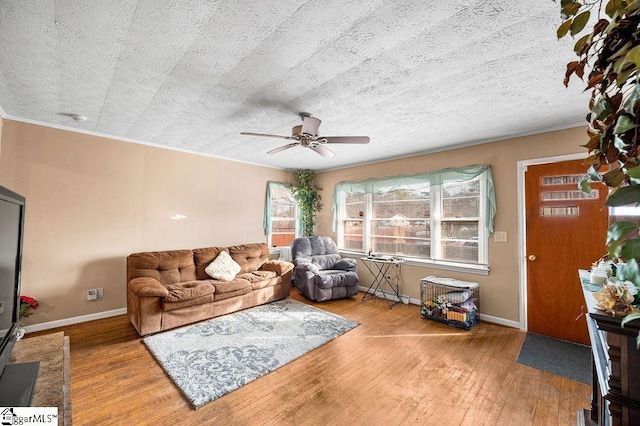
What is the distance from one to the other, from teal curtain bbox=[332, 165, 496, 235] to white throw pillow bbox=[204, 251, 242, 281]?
229 cm

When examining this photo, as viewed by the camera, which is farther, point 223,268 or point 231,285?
point 223,268

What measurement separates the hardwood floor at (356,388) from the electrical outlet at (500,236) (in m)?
1.20

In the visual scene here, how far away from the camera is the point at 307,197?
5.89m

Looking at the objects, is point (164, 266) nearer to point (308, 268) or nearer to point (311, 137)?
point (308, 268)

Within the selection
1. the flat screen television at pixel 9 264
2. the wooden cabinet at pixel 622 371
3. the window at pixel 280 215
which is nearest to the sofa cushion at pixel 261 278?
the window at pixel 280 215

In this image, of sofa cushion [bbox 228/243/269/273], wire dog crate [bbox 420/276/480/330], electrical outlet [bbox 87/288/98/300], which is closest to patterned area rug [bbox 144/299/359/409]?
sofa cushion [bbox 228/243/269/273]

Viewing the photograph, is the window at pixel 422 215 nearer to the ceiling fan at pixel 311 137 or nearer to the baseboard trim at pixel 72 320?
the ceiling fan at pixel 311 137

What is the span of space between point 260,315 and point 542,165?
4.15 m

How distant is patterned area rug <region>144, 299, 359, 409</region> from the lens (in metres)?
2.32

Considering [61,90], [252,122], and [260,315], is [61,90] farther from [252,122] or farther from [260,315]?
[260,315]

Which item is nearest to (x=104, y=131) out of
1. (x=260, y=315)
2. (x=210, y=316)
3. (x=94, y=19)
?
(x=94, y=19)

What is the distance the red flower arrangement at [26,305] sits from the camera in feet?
9.36

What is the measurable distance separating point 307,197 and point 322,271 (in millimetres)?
1747

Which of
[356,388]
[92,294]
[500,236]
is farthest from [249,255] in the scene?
[500,236]
